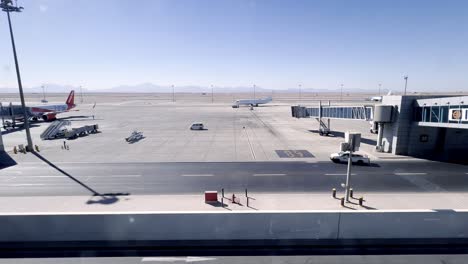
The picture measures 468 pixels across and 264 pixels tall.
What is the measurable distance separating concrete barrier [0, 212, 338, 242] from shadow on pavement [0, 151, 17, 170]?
23.4 metres

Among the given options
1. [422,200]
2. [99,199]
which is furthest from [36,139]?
[422,200]

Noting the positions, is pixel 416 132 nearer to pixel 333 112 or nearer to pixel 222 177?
pixel 333 112

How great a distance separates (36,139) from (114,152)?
21.4 m

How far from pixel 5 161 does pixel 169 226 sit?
104 ft

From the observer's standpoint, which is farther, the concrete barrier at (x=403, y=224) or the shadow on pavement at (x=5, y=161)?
the shadow on pavement at (x=5, y=161)

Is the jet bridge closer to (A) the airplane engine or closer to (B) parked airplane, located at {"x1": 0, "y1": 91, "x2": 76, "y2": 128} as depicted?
(A) the airplane engine

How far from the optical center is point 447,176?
24.2 m

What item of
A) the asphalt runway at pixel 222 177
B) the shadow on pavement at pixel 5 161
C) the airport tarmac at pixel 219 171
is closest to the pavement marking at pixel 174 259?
the airport tarmac at pixel 219 171

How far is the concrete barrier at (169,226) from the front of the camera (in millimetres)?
11469

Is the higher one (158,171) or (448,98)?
(448,98)

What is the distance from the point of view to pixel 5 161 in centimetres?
3006

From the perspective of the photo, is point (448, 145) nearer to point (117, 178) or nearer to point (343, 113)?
point (343, 113)

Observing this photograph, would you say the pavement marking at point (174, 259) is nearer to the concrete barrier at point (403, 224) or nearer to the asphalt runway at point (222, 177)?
the concrete barrier at point (403, 224)

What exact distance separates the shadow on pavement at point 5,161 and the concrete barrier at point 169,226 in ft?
76.6
